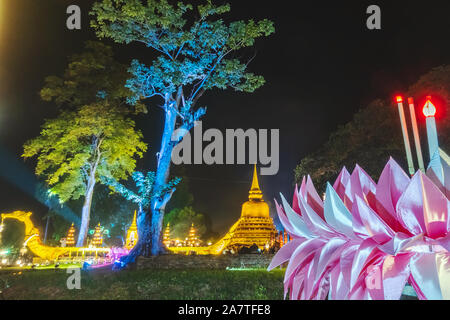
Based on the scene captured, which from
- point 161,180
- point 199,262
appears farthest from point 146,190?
point 199,262

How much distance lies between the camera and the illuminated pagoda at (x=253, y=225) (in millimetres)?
25172

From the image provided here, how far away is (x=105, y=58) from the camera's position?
18656 mm

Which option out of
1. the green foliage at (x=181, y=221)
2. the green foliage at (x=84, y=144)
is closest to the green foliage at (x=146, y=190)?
the green foliage at (x=84, y=144)

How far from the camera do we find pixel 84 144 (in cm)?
1881

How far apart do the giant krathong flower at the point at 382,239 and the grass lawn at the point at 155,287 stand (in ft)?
14.7

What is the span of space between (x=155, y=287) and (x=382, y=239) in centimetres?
628

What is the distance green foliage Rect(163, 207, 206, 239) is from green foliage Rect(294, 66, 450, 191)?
15.4m

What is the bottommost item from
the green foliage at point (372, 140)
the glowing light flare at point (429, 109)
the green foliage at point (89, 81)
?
the glowing light flare at point (429, 109)

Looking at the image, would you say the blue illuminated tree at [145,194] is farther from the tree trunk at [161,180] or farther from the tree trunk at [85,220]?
the tree trunk at [85,220]

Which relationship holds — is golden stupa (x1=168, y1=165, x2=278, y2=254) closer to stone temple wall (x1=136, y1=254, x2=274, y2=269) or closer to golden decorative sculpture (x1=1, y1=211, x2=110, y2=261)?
golden decorative sculpture (x1=1, y1=211, x2=110, y2=261)

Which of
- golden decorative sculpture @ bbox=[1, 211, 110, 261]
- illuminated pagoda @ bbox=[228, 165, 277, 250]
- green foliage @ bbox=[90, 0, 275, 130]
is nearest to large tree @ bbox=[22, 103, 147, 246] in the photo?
golden decorative sculpture @ bbox=[1, 211, 110, 261]
